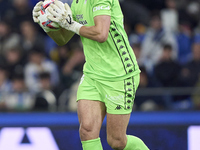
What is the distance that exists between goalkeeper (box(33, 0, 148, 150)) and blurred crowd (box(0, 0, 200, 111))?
8.22 feet

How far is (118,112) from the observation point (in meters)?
4.38

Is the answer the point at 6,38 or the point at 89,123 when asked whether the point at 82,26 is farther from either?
the point at 6,38

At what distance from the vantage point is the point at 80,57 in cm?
824

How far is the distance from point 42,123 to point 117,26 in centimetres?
186

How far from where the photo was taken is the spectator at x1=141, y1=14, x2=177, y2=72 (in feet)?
27.9

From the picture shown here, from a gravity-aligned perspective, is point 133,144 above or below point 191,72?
above

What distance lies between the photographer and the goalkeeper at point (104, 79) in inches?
169

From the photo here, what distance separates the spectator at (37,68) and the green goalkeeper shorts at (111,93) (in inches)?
140

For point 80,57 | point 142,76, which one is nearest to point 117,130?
point 142,76

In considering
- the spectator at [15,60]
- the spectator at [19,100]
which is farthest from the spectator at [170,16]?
the spectator at [19,100]

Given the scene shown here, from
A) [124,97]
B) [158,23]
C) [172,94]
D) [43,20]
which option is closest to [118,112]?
[124,97]

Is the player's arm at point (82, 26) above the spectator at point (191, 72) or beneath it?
above

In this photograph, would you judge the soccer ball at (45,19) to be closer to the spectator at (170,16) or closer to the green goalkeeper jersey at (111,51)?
the green goalkeeper jersey at (111,51)

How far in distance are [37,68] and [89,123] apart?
4010 millimetres
